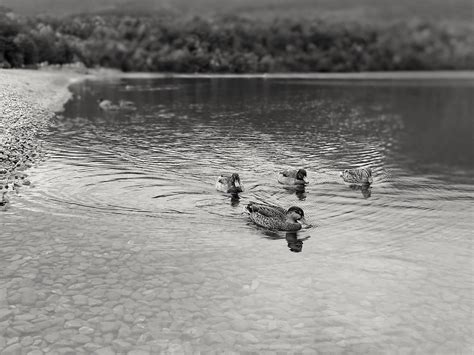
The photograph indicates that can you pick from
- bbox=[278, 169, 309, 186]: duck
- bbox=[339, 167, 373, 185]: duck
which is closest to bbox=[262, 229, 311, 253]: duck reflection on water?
bbox=[278, 169, 309, 186]: duck

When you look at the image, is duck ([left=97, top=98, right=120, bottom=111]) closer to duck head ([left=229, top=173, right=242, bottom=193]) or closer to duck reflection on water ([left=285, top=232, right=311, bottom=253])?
duck head ([left=229, top=173, right=242, bottom=193])

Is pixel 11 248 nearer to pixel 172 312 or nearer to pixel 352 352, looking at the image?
pixel 172 312

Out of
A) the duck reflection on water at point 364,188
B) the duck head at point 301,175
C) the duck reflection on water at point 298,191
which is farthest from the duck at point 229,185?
the duck reflection on water at point 364,188

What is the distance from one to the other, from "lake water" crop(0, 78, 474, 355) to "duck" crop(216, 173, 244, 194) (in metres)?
0.39

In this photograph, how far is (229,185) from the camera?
62.3 ft

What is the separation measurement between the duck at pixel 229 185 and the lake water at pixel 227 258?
1.28ft

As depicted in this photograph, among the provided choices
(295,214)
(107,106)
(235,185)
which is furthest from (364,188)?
(107,106)

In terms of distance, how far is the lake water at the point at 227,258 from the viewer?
9.69 meters

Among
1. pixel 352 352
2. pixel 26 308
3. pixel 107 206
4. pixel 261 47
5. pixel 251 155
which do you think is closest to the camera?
pixel 352 352

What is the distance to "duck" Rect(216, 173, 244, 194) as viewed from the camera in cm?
1897

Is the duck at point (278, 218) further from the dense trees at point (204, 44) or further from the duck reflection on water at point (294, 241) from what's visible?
the dense trees at point (204, 44)

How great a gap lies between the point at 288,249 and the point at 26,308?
6974mm

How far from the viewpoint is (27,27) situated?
5148 inches

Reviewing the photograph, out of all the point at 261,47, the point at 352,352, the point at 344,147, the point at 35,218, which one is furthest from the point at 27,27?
the point at 352,352
